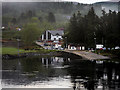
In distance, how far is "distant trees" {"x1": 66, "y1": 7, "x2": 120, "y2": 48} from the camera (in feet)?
130

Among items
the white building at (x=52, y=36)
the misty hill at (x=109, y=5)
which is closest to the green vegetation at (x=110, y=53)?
the misty hill at (x=109, y=5)

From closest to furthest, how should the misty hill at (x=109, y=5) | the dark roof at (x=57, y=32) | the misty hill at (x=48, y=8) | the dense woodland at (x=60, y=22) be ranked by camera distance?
the dense woodland at (x=60, y=22)
the misty hill at (x=48, y=8)
the misty hill at (x=109, y=5)
the dark roof at (x=57, y=32)

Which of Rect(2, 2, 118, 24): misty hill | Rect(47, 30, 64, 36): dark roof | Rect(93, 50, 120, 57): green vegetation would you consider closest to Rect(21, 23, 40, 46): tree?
Rect(2, 2, 118, 24): misty hill

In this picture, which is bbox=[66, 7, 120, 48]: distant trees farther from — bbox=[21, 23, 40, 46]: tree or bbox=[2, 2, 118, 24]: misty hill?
bbox=[21, 23, 40, 46]: tree

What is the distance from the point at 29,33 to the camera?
53438mm

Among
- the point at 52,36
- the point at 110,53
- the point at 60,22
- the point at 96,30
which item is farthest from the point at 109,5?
the point at 110,53

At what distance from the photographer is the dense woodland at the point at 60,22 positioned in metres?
42.5

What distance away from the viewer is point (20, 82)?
1909 centimetres

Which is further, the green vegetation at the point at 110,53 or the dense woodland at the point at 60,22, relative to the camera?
the dense woodland at the point at 60,22

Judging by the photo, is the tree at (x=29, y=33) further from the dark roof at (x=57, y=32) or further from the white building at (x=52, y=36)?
the dark roof at (x=57, y=32)

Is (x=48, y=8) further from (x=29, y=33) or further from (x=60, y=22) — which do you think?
(x=29, y=33)

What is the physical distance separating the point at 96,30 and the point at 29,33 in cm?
1390

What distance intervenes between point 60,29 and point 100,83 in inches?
1842

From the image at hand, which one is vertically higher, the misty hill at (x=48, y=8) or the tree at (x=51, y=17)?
the misty hill at (x=48, y=8)
